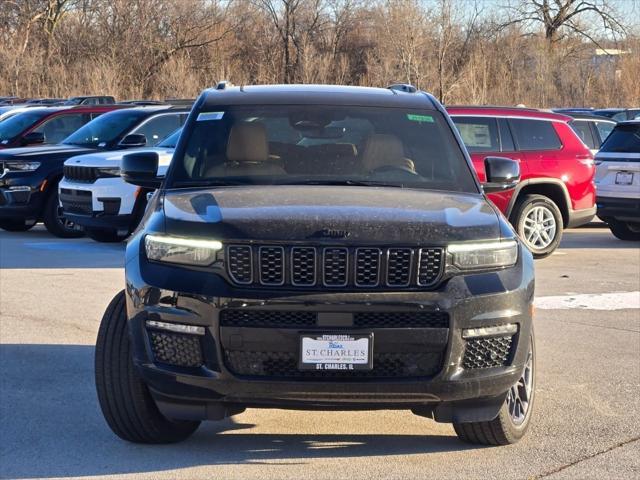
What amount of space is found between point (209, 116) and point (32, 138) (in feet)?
39.2

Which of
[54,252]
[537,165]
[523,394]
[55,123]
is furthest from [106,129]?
[523,394]

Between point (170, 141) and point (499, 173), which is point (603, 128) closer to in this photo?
point (170, 141)

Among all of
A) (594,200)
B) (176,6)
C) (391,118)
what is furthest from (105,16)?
(391,118)

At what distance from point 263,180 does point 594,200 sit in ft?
29.2

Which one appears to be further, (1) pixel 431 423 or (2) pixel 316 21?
(2) pixel 316 21

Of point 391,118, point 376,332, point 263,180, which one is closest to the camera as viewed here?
point 376,332

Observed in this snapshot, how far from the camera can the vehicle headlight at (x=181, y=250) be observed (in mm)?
4961

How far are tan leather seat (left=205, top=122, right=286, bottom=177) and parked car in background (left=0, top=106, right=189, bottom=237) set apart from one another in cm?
907

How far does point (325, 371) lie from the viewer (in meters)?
4.87

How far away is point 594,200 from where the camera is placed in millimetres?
14102

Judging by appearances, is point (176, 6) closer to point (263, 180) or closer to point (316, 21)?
point (316, 21)

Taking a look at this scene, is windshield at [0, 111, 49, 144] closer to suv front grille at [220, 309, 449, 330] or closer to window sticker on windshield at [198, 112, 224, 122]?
window sticker on windshield at [198, 112, 224, 122]

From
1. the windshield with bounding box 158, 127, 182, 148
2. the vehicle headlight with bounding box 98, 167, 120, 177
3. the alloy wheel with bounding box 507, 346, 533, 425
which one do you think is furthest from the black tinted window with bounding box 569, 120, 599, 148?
the alloy wheel with bounding box 507, 346, 533, 425

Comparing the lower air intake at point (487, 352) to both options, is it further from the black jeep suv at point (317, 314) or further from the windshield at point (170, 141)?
the windshield at point (170, 141)
